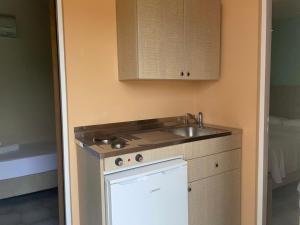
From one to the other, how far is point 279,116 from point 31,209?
8.78 feet

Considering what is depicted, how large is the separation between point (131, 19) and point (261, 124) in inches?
51.8

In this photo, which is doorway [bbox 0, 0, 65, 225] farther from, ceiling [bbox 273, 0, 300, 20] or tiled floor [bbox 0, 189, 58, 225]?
ceiling [bbox 273, 0, 300, 20]

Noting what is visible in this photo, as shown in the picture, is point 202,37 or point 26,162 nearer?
point 202,37

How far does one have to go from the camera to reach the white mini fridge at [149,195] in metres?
1.60

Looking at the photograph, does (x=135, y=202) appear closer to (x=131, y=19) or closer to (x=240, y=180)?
(x=240, y=180)

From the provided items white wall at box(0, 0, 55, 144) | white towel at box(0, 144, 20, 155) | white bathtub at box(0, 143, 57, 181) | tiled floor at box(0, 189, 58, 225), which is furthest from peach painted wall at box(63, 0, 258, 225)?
white wall at box(0, 0, 55, 144)

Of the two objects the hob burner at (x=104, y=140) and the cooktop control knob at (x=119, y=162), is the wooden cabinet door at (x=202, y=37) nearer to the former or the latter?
the hob burner at (x=104, y=140)

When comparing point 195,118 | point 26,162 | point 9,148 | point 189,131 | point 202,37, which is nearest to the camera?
point 202,37

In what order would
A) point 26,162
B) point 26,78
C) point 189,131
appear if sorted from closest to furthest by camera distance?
point 189,131, point 26,162, point 26,78

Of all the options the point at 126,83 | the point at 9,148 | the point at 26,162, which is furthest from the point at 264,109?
the point at 9,148

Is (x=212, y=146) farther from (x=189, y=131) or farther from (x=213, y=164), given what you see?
(x=189, y=131)

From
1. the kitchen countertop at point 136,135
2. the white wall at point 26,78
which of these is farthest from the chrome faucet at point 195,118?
the white wall at point 26,78

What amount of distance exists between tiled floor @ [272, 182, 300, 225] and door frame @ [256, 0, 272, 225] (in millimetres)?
81

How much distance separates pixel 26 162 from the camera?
9.79 ft
